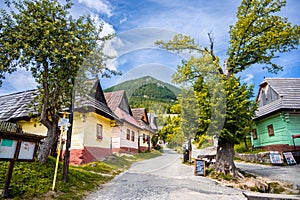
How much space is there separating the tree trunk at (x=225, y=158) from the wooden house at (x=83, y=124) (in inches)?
269

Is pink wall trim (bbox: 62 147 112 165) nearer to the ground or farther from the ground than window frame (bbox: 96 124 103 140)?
nearer to the ground

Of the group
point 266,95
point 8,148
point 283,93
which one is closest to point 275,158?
point 283,93

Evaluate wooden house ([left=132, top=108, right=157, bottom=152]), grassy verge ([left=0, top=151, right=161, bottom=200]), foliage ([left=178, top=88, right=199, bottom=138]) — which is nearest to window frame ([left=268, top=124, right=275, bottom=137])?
foliage ([left=178, top=88, right=199, bottom=138])

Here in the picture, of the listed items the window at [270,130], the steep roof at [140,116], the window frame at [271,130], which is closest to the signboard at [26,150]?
the window frame at [271,130]

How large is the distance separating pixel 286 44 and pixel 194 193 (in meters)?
8.87

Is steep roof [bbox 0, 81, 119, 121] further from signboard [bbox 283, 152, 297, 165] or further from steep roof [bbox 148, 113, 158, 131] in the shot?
steep roof [bbox 148, 113, 158, 131]

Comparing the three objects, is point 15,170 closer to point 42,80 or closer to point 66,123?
point 66,123

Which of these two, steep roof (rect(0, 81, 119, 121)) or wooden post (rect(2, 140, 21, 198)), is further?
steep roof (rect(0, 81, 119, 121))

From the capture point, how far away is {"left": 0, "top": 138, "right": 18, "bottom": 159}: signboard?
4.58 meters

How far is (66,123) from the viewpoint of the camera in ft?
19.9

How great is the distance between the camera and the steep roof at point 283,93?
1399cm

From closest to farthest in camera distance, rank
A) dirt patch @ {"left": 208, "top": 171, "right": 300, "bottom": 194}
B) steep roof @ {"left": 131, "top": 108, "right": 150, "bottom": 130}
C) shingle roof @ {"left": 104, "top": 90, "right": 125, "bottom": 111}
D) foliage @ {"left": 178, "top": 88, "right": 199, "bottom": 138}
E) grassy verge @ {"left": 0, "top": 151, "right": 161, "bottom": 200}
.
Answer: grassy verge @ {"left": 0, "top": 151, "right": 161, "bottom": 200} < dirt patch @ {"left": 208, "top": 171, "right": 300, "bottom": 194} < foliage @ {"left": 178, "top": 88, "right": 199, "bottom": 138} < shingle roof @ {"left": 104, "top": 90, "right": 125, "bottom": 111} < steep roof @ {"left": 131, "top": 108, "right": 150, "bottom": 130}

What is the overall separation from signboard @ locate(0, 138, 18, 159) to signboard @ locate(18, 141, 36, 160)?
0.20m

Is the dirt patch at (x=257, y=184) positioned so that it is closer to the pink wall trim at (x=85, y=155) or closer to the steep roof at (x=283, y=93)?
the pink wall trim at (x=85, y=155)
